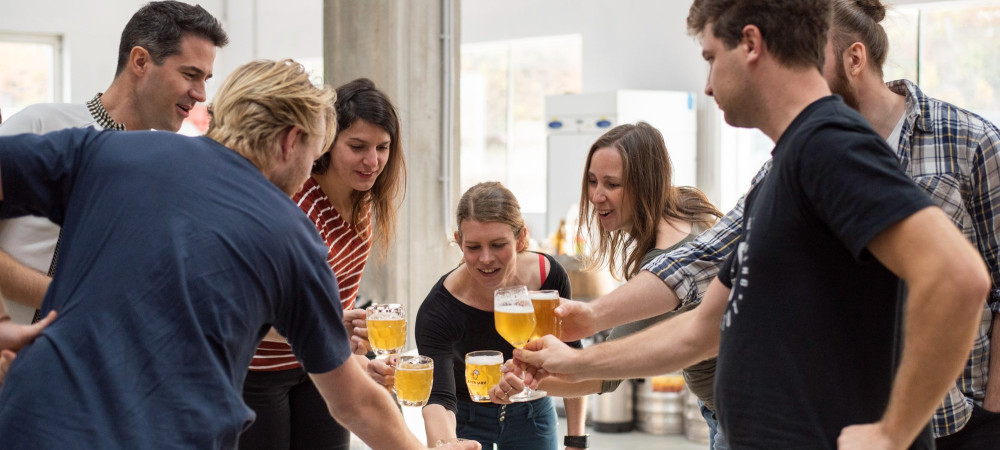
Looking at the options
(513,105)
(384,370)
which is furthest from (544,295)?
(513,105)

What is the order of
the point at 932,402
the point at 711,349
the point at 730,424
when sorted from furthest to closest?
the point at 711,349, the point at 730,424, the point at 932,402

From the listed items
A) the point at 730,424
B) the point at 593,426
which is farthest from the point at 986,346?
the point at 593,426

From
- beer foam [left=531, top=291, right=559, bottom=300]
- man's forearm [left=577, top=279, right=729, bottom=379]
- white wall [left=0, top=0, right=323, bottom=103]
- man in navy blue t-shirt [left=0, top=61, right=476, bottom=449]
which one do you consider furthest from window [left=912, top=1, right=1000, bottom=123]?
man in navy blue t-shirt [left=0, top=61, right=476, bottom=449]

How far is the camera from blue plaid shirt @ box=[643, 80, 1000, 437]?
6.88 feet

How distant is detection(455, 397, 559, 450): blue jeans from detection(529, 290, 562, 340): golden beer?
489mm

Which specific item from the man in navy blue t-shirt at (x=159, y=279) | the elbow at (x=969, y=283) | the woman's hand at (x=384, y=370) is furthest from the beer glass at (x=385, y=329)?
the elbow at (x=969, y=283)

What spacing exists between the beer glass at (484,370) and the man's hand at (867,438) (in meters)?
1.25

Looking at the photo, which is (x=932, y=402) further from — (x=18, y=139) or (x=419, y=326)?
(x=419, y=326)

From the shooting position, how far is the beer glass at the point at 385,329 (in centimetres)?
276

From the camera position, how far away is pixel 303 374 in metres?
2.81

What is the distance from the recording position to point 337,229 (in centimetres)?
294

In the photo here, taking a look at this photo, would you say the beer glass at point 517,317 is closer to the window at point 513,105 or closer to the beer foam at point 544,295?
the beer foam at point 544,295

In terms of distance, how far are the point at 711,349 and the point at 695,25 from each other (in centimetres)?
71

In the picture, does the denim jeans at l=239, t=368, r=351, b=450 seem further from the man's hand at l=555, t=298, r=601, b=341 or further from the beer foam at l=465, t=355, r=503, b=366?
the man's hand at l=555, t=298, r=601, b=341
